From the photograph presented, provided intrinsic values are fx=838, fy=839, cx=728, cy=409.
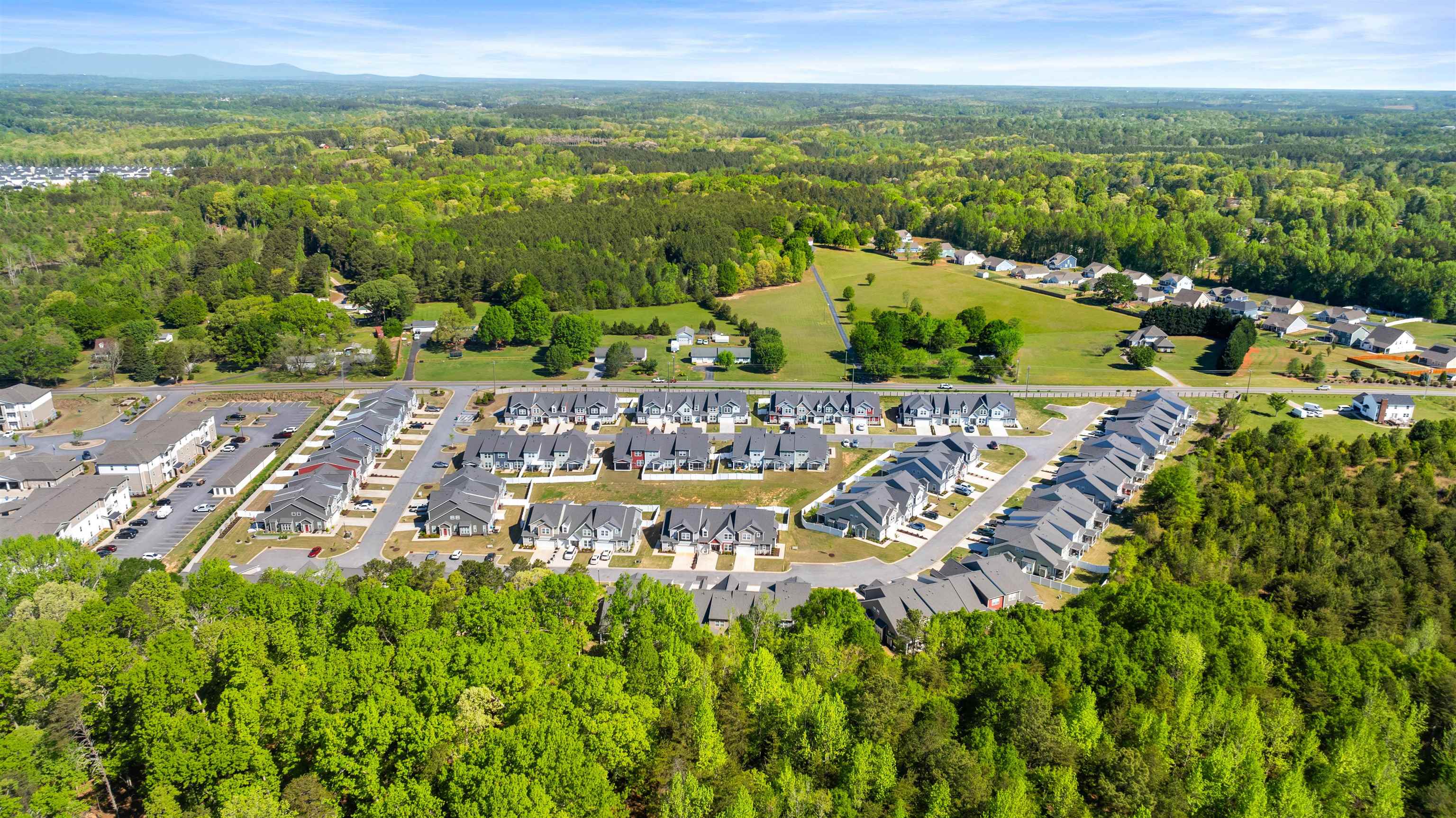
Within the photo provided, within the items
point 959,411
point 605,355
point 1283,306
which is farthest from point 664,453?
point 1283,306

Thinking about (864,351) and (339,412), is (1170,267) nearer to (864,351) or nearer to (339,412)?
(864,351)

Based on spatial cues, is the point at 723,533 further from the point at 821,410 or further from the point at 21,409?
the point at 21,409

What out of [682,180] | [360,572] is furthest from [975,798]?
[682,180]

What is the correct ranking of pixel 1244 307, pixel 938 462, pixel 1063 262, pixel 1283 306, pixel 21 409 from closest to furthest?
pixel 938 462, pixel 21 409, pixel 1283 306, pixel 1244 307, pixel 1063 262

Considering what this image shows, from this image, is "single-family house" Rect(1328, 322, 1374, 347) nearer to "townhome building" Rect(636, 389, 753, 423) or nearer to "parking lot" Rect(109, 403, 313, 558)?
"townhome building" Rect(636, 389, 753, 423)

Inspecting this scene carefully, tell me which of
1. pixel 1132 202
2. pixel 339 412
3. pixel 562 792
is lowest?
pixel 339 412

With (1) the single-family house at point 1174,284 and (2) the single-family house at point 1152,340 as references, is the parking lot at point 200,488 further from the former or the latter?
(1) the single-family house at point 1174,284
